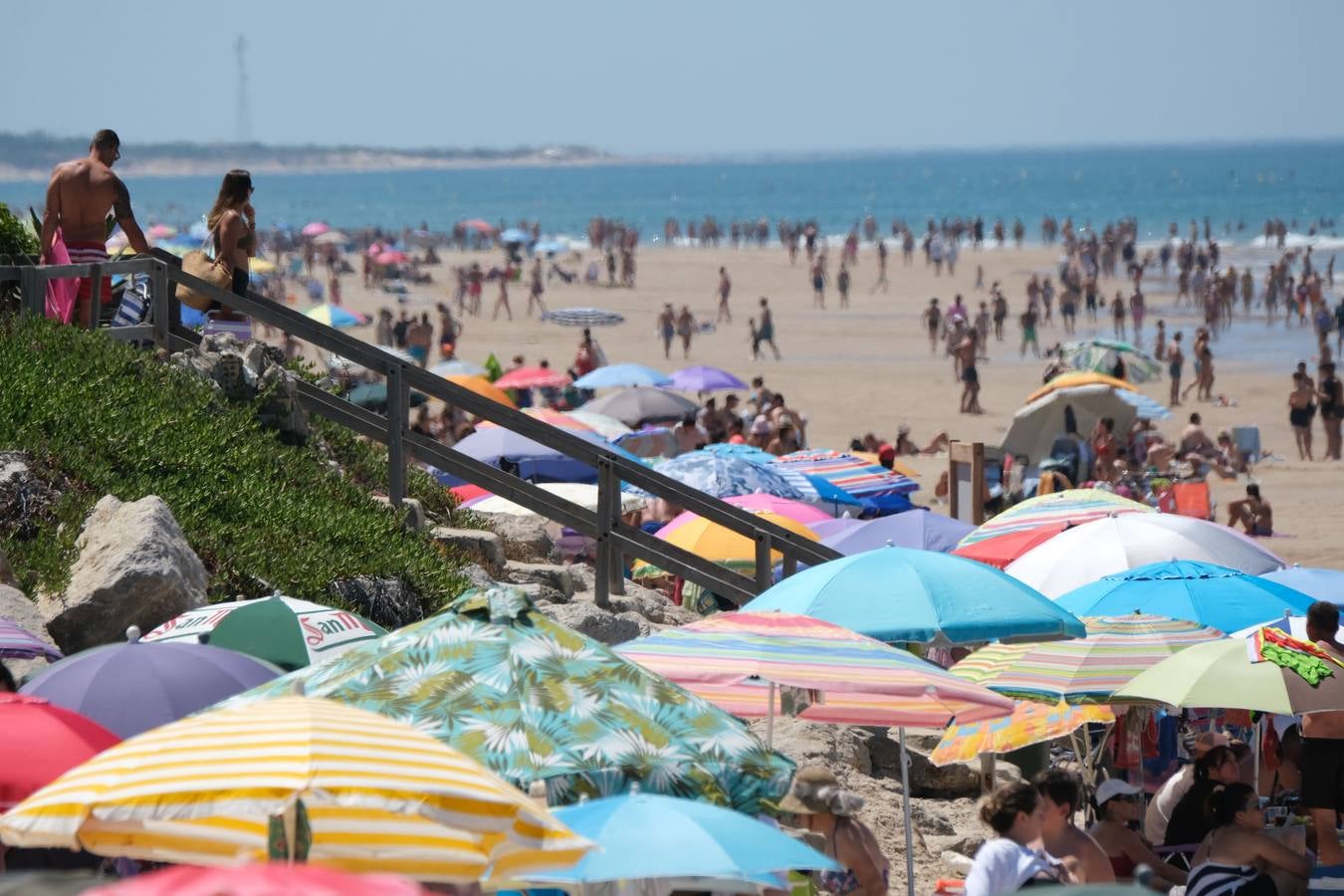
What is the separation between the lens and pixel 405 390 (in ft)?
32.2

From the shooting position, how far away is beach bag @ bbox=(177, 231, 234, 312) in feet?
33.0

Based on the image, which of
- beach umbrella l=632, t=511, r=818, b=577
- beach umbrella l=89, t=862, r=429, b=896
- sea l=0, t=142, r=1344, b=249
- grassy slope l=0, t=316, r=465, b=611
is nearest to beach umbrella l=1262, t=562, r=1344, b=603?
beach umbrella l=632, t=511, r=818, b=577

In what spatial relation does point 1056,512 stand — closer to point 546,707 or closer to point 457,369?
point 546,707

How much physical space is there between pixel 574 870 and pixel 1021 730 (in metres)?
3.60

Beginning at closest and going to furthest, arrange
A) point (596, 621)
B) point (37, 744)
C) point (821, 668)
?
point (37, 744) → point (821, 668) → point (596, 621)

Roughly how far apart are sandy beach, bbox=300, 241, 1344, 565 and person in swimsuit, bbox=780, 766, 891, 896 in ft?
41.9

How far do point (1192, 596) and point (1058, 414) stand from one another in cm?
1079

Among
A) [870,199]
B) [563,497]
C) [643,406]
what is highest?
[563,497]

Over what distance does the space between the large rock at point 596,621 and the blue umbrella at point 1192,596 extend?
7.50 ft

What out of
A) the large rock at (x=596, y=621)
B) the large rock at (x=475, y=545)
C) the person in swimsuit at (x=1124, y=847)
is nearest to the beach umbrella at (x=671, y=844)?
the person in swimsuit at (x=1124, y=847)

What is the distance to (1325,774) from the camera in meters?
6.93

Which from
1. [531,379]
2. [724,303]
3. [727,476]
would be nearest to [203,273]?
[727,476]

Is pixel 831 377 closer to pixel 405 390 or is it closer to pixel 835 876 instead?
pixel 405 390

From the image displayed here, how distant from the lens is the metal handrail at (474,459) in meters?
9.45
